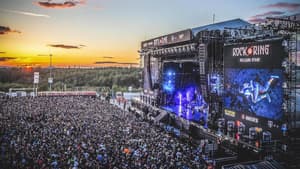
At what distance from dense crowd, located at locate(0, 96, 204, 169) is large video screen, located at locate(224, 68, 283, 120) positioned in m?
3.16

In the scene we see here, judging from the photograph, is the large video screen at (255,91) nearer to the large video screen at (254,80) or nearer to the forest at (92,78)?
the large video screen at (254,80)

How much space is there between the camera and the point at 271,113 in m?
11.0

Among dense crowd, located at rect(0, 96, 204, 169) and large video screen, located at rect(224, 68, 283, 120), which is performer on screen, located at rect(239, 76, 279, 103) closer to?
large video screen, located at rect(224, 68, 283, 120)

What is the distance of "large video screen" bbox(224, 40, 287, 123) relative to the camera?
35.4ft

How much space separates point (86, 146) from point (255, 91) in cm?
723

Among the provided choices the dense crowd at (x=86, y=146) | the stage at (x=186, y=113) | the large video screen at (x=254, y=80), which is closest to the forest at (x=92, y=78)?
the stage at (x=186, y=113)

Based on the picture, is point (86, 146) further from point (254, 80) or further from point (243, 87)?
point (254, 80)

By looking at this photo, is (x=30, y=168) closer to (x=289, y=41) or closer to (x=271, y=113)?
(x=271, y=113)

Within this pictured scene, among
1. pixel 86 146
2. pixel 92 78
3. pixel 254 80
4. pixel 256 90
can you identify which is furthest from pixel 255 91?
pixel 92 78

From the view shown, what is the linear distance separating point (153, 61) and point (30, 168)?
630 inches

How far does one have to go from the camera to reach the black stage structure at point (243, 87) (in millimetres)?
10453

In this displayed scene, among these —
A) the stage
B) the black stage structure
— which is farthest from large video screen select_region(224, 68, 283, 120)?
the stage

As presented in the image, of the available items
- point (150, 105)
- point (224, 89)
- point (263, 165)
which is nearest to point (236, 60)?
point (224, 89)

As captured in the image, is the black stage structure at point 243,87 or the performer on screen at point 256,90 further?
the performer on screen at point 256,90
